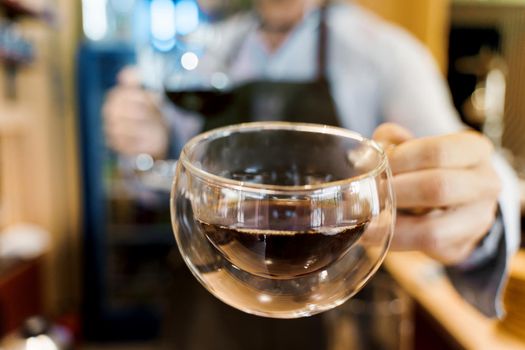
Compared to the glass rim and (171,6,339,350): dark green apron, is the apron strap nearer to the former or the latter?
(171,6,339,350): dark green apron

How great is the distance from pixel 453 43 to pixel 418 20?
0.77ft

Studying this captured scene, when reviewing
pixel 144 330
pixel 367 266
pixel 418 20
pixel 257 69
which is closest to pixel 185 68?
pixel 257 69

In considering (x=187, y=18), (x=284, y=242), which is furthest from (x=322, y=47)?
(x=284, y=242)

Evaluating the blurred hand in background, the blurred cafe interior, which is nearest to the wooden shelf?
the blurred cafe interior

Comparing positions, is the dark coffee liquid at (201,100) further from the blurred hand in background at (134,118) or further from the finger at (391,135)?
the finger at (391,135)

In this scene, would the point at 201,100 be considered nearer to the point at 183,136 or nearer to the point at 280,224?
the point at 183,136

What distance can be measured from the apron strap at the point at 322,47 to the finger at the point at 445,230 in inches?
33.2

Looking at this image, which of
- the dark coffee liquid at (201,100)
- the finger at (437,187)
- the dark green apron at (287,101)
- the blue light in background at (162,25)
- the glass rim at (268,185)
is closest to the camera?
the glass rim at (268,185)

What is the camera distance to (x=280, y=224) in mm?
327

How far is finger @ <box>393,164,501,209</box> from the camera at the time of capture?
42 centimetres

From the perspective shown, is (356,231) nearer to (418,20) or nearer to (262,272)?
(262,272)

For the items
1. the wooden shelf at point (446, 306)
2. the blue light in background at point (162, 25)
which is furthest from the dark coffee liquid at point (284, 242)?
the blue light in background at point (162, 25)

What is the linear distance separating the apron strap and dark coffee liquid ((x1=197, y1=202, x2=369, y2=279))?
3.26 feet

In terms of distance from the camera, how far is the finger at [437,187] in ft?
1.36
